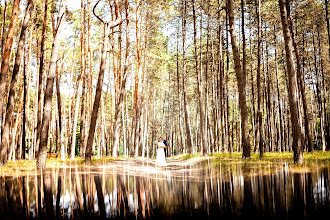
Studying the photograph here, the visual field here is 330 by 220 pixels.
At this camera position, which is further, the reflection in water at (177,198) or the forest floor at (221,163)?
the forest floor at (221,163)

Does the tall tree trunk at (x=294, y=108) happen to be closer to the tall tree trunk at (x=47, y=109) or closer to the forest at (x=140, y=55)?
the forest at (x=140, y=55)

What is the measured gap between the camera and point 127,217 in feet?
11.3

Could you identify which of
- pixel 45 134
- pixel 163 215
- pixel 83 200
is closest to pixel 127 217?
pixel 163 215

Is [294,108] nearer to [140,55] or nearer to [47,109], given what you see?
[47,109]

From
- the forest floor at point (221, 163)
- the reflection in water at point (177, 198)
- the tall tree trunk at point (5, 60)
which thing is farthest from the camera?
the tall tree trunk at point (5, 60)

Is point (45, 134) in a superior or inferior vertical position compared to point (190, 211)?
superior

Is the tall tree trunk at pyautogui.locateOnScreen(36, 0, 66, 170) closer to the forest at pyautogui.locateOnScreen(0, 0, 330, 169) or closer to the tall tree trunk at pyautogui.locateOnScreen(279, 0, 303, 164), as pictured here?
the forest at pyautogui.locateOnScreen(0, 0, 330, 169)

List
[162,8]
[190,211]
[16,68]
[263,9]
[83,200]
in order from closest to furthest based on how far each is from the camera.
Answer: [190,211]
[83,200]
[16,68]
[263,9]
[162,8]

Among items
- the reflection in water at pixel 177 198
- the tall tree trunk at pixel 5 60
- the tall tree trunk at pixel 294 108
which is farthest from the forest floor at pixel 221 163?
the tall tree trunk at pixel 5 60

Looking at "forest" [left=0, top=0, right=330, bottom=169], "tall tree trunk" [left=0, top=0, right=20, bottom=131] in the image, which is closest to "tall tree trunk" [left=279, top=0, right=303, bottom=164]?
"forest" [left=0, top=0, right=330, bottom=169]

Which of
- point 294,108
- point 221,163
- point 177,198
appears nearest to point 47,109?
point 177,198

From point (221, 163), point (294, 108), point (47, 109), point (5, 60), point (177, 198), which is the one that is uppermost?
point (5, 60)

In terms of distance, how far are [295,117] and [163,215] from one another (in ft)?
22.9

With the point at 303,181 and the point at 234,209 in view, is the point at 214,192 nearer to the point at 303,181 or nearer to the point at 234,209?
the point at 234,209
